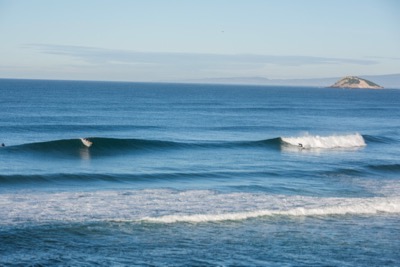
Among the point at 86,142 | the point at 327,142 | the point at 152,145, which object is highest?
the point at 327,142

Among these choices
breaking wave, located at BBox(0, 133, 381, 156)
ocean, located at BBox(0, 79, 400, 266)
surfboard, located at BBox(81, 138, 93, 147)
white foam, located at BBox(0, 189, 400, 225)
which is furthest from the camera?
surfboard, located at BBox(81, 138, 93, 147)

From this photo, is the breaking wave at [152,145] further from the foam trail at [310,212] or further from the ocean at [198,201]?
the foam trail at [310,212]

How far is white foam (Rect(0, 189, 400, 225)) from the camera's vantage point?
18641mm

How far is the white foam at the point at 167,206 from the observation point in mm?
18641

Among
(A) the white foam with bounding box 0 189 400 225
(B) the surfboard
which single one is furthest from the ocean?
(B) the surfboard

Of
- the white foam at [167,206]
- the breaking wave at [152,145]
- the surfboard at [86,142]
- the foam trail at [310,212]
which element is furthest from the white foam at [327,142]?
the foam trail at [310,212]

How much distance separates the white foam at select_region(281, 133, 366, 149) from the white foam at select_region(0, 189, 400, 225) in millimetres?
18559

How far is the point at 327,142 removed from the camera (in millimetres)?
43344

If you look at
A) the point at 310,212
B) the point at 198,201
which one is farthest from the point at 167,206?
the point at 310,212

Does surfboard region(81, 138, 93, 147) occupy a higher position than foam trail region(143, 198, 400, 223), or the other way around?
surfboard region(81, 138, 93, 147)

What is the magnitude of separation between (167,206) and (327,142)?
82.4 ft

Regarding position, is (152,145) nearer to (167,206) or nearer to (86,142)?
(86,142)

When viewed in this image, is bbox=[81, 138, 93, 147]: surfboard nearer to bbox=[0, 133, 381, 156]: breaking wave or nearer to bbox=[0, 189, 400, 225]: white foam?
bbox=[0, 133, 381, 156]: breaking wave

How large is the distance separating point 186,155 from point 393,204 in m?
16.0
